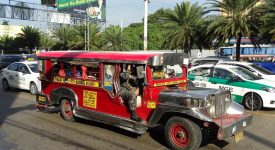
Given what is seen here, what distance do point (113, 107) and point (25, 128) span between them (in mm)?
2430

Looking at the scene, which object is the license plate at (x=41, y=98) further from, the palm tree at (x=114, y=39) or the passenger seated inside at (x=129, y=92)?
the palm tree at (x=114, y=39)

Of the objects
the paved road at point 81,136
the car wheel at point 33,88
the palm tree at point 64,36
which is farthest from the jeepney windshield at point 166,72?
the palm tree at point 64,36

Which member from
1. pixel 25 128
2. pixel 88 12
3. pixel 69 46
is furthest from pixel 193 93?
pixel 88 12

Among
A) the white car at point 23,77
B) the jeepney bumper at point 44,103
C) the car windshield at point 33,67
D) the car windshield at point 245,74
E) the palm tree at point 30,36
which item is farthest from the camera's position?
the palm tree at point 30,36

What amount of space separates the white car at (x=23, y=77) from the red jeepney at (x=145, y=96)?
5376 mm

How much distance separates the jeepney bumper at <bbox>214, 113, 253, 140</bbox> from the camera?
260 inches

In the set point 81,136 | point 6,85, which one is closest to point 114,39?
point 6,85

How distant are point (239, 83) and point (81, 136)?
605cm

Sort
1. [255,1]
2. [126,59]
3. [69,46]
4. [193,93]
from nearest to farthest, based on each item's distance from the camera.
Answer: [193,93] < [126,59] < [255,1] < [69,46]

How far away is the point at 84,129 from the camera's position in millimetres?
8898

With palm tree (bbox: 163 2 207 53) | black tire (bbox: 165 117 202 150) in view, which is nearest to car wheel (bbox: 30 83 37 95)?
black tire (bbox: 165 117 202 150)

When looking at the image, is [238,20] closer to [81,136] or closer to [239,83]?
[239,83]

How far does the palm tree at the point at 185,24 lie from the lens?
883 inches

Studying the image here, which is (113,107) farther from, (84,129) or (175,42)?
(175,42)
